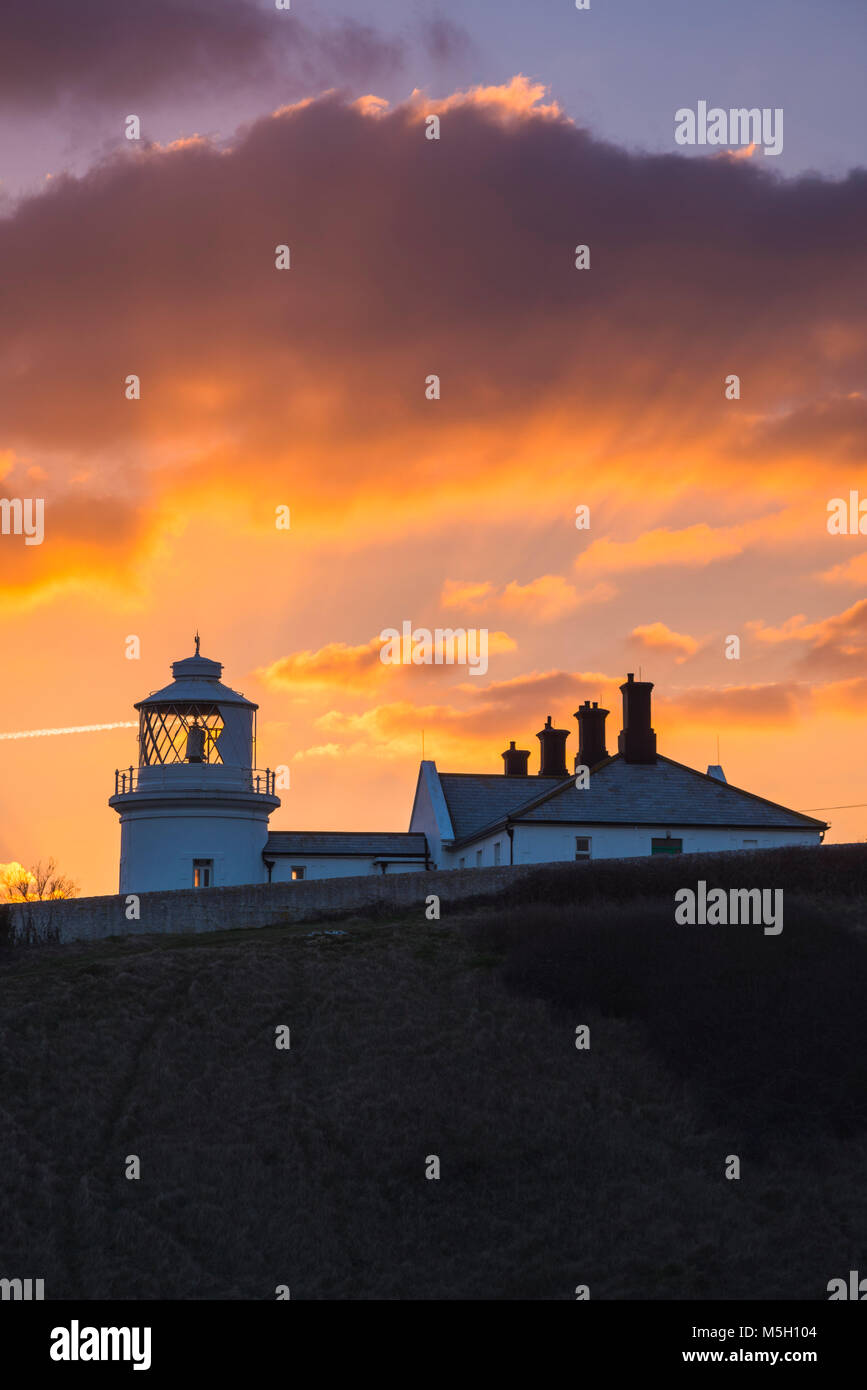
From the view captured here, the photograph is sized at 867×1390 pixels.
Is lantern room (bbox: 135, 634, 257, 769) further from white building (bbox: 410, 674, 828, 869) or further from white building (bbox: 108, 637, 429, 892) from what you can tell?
white building (bbox: 410, 674, 828, 869)

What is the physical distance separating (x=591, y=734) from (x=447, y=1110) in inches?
1164

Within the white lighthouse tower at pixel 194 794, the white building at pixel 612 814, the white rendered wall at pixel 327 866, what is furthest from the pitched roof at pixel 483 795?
the white lighthouse tower at pixel 194 794

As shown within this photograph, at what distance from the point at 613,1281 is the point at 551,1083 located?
6279 millimetres

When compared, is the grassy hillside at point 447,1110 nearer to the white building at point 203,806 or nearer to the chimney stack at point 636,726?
the white building at point 203,806

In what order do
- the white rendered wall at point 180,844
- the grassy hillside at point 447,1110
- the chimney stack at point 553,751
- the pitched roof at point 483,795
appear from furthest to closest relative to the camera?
the chimney stack at point 553,751 < the pitched roof at point 483,795 < the white rendered wall at point 180,844 < the grassy hillside at point 447,1110

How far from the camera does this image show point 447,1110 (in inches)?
992

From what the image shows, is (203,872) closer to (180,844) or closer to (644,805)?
(180,844)

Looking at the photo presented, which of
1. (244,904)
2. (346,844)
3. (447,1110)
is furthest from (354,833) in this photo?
(447,1110)

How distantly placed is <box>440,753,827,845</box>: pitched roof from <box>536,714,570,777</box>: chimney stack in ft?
18.3

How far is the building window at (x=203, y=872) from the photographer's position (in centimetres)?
4491

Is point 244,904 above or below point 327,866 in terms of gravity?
below

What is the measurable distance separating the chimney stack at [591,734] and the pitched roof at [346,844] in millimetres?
6579
